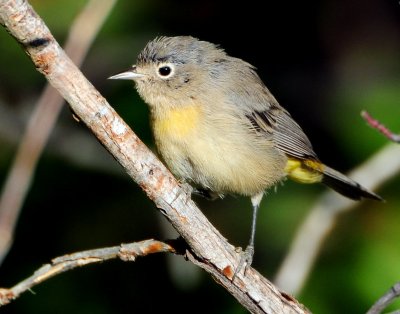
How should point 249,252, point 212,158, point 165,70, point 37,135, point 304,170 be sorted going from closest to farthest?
point 37,135 < point 249,252 < point 212,158 < point 165,70 < point 304,170

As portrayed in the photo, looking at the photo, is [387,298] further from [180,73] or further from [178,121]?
[180,73]

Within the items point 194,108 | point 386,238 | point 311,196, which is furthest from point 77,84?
point 311,196

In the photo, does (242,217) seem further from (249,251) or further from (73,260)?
(73,260)

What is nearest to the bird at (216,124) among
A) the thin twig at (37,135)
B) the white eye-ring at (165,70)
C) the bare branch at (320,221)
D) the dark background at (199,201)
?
the white eye-ring at (165,70)

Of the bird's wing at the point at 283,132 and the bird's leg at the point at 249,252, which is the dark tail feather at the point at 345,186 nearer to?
the bird's wing at the point at 283,132

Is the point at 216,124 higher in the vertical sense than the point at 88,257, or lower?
higher

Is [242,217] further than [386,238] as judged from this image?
Yes

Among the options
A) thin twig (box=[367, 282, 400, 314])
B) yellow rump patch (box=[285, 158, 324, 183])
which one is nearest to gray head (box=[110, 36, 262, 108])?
yellow rump patch (box=[285, 158, 324, 183])

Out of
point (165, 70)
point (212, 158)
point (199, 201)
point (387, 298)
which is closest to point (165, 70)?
point (165, 70)
